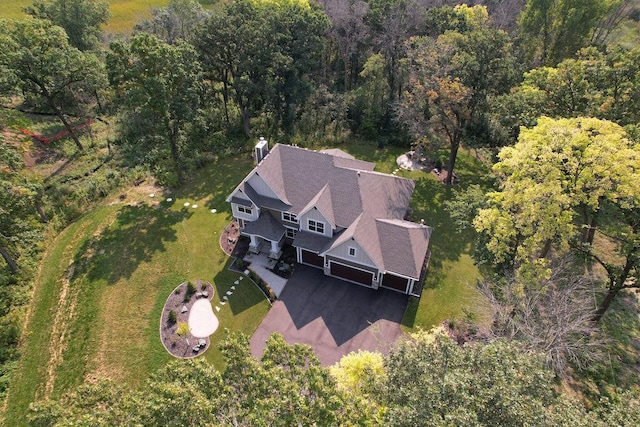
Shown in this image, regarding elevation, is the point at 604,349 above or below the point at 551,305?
below

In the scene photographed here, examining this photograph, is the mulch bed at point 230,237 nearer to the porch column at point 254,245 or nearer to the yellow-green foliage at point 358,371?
the porch column at point 254,245

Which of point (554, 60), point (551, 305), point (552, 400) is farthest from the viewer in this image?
point (554, 60)

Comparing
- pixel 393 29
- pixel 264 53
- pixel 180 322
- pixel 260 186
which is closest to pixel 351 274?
pixel 260 186

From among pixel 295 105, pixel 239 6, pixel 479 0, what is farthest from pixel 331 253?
pixel 479 0

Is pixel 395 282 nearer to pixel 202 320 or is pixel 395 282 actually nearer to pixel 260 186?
pixel 260 186

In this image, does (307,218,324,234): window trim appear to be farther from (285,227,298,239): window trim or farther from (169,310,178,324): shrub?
(169,310,178,324): shrub

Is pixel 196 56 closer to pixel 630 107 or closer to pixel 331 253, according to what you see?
pixel 331 253

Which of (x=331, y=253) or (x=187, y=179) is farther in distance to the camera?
(x=187, y=179)
